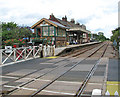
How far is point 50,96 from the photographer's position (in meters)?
5.36

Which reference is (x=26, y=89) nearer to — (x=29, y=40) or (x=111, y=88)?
(x=111, y=88)

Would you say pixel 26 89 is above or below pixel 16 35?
below

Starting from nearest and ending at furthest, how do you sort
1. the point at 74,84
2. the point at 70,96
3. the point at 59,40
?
the point at 70,96, the point at 74,84, the point at 59,40

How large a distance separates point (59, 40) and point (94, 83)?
28.8m

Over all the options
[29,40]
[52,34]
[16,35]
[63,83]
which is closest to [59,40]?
[52,34]

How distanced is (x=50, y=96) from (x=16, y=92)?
1.33 m

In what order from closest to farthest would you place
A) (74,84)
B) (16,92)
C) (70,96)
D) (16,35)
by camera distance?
(70,96) < (16,92) < (74,84) < (16,35)

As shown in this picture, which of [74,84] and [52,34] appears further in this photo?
[52,34]

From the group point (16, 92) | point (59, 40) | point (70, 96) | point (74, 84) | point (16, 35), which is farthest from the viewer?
point (59, 40)

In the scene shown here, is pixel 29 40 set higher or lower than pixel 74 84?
higher

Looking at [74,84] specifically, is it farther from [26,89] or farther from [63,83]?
[26,89]

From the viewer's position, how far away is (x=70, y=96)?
17.5 ft

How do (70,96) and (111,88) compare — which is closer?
(70,96)

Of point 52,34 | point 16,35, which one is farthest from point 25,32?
point 52,34
